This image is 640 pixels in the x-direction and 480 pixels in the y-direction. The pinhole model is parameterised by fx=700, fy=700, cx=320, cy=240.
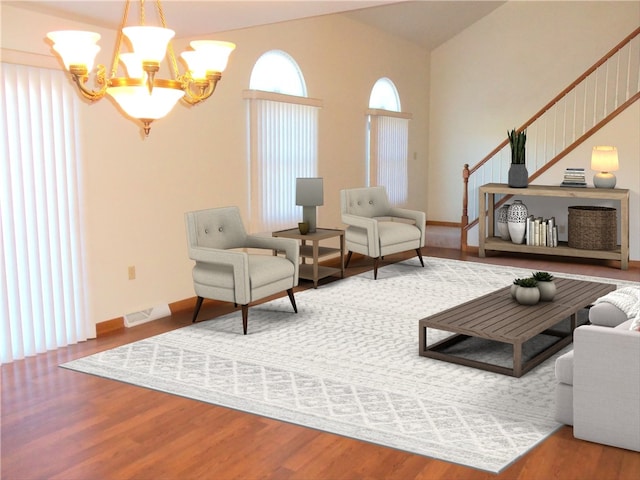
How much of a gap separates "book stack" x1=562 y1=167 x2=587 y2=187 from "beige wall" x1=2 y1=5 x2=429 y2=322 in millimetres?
2636

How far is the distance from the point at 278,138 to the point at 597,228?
3.72 m

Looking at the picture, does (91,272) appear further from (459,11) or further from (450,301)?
(459,11)

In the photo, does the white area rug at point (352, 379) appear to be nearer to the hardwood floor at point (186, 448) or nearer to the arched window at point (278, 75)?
the hardwood floor at point (186, 448)

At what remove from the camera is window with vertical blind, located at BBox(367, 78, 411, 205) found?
29.2 ft

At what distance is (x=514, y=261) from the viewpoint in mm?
8242

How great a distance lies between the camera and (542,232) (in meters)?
8.17

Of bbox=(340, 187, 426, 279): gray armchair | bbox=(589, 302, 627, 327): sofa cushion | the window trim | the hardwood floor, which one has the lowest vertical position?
the hardwood floor

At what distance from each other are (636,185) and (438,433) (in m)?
5.63

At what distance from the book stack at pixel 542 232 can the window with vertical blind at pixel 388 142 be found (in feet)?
6.60

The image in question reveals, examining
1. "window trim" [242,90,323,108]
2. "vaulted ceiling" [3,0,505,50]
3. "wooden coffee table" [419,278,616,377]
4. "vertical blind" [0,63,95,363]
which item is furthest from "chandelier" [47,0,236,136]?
"window trim" [242,90,323,108]

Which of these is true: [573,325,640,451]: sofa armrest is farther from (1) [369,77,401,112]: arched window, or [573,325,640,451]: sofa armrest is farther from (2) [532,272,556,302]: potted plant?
(1) [369,77,401,112]: arched window

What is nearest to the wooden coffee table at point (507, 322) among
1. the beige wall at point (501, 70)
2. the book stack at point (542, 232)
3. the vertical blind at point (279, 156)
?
the vertical blind at point (279, 156)

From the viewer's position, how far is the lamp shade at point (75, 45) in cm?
300

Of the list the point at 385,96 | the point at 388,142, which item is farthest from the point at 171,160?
the point at 385,96
